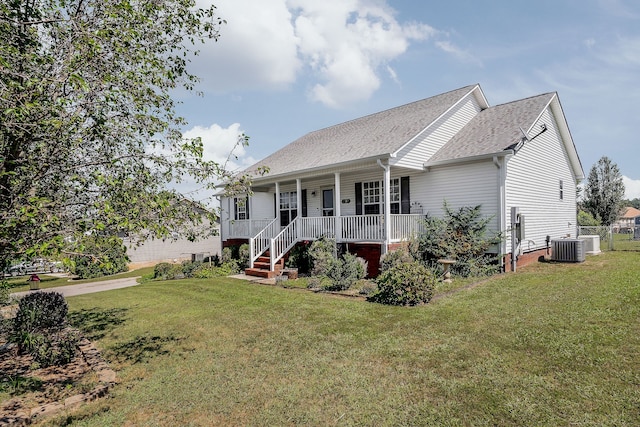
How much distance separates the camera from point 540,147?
46.8 feet

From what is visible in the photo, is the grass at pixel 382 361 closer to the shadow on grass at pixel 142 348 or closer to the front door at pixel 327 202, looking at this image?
the shadow on grass at pixel 142 348

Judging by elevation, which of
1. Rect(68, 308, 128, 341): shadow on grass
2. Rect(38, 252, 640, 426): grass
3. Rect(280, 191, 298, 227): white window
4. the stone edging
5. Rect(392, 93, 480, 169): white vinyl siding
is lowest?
Rect(68, 308, 128, 341): shadow on grass

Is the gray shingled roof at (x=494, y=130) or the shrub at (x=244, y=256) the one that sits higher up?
the gray shingled roof at (x=494, y=130)

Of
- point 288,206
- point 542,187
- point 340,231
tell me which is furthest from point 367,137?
point 542,187

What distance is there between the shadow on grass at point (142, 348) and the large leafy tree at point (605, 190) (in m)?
38.2

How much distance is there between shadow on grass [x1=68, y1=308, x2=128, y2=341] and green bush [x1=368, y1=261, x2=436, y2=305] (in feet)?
20.3

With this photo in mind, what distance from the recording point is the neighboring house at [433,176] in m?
12.0

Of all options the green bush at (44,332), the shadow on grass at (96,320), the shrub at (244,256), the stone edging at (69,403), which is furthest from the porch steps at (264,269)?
the stone edging at (69,403)

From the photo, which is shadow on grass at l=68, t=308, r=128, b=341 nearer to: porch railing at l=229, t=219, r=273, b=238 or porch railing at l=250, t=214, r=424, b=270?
porch railing at l=250, t=214, r=424, b=270

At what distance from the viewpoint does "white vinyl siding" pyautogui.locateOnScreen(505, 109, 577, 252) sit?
41.3 feet

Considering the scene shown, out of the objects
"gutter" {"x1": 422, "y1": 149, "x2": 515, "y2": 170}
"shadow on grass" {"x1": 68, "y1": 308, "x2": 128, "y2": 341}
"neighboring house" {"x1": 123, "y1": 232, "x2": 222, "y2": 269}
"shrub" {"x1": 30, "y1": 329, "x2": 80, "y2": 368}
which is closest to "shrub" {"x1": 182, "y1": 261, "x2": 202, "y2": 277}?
"neighboring house" {"x1": 123, "y1": 232, "x2": 222, "y2": 269}

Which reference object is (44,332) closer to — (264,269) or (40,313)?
(40,313)

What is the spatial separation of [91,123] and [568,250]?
15754mm

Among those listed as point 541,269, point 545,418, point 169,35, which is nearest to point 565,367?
point 545,418
